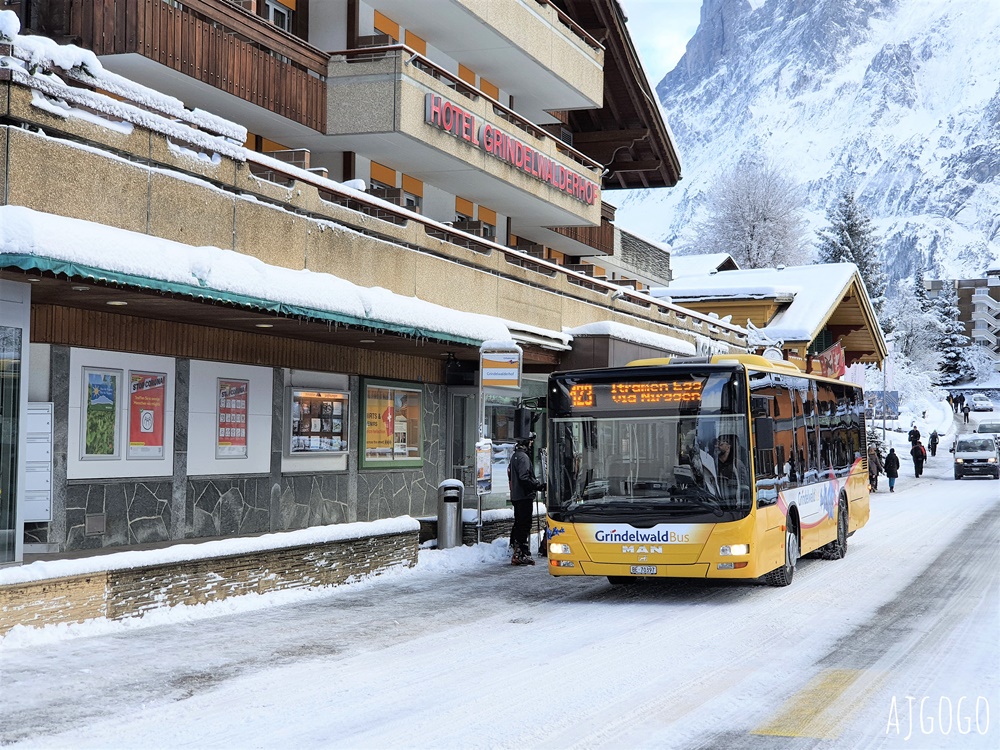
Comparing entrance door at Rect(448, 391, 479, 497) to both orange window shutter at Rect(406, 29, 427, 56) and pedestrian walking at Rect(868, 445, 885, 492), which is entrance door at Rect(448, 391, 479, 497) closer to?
orange window shutter at Rect(406, 29, 427, 56)

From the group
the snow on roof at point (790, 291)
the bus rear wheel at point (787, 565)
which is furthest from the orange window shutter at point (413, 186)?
the snow on roof at point (790, 291)

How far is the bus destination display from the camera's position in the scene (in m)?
15.1

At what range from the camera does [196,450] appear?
1675cm

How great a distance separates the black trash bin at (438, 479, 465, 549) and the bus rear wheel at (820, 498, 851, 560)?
577 cm

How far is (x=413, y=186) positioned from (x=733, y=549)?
15.1 meters

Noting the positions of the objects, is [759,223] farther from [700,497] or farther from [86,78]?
[86,78]

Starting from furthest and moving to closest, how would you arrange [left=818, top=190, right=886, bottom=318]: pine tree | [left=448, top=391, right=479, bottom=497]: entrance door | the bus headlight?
1. [left=818, top=190, right=886, bottom=318]: pine tree
2. [left=448, top=391, right=479, bottom=497]: entrance door
3. the bus headlight

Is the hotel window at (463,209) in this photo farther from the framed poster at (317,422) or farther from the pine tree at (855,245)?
the pine tree at (855,245)

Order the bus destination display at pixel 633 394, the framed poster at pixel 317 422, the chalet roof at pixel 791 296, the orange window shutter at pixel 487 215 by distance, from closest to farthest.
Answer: the bus destination display at pixel 633 394, the framed poster at pixel 317 422, the orange window shutter at pixel 487 215, the chalet roof at pixel 791 296

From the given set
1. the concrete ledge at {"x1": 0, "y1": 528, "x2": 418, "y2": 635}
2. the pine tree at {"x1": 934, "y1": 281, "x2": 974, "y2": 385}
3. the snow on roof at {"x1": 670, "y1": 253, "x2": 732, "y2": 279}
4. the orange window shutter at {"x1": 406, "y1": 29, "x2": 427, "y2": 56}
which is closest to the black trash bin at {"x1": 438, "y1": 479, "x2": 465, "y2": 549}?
the concrete ledge at {"x1": 0, "y1": 528, "x2": 418, "y2": 635}

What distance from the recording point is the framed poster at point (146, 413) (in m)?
15.6

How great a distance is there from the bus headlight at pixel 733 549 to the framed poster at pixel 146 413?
704 centimetres

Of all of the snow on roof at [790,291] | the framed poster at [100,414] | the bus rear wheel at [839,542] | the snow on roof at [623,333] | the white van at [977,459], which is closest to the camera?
the framed poster at [100,414]

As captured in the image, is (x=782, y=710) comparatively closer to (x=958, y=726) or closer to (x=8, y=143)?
(x=958, y=726)
